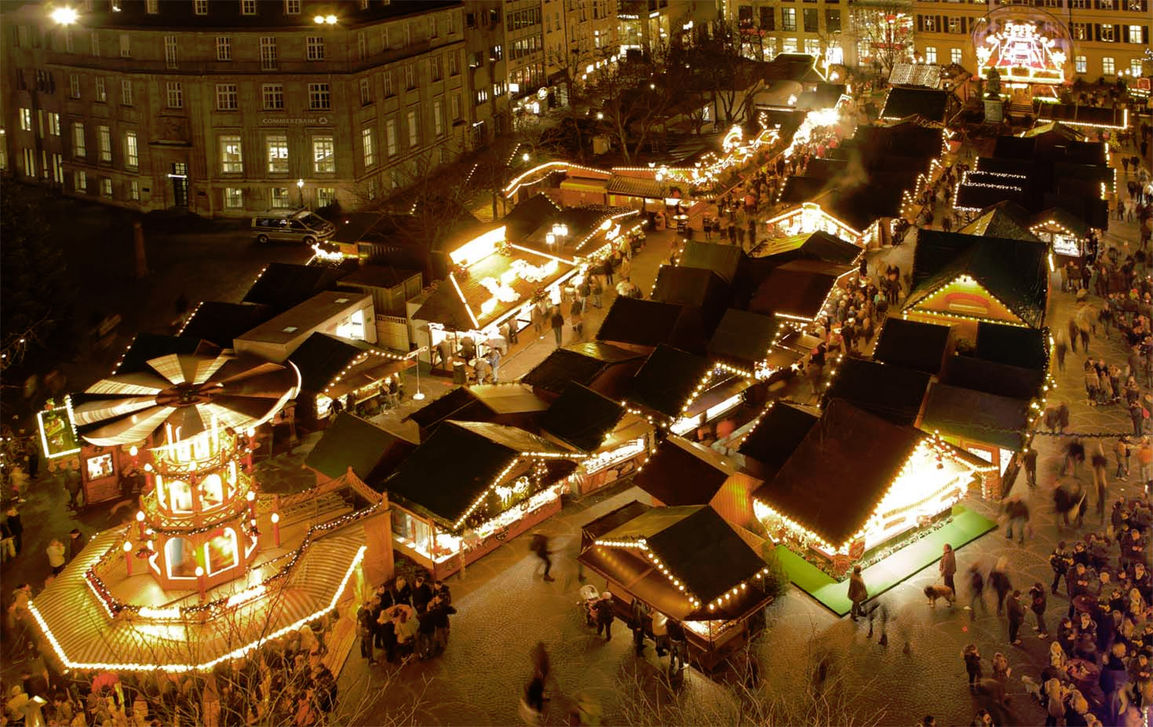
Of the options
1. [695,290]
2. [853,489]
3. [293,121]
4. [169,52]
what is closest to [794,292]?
[695,290]

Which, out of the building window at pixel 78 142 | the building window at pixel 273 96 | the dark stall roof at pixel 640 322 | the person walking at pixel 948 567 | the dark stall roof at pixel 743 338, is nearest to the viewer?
the person walking at pixel 948 567

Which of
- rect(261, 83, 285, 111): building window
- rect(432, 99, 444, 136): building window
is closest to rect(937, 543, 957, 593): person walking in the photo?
rect(261, 83, 285, 111): building window

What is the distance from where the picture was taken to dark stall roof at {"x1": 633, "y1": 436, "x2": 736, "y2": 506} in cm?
2234

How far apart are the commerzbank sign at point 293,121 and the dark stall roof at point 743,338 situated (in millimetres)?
23808

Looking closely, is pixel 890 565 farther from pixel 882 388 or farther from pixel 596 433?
pixel 596 433

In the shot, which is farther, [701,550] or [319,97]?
[319,97]

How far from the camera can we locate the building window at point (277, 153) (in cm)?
4744

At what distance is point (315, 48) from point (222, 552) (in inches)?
1227

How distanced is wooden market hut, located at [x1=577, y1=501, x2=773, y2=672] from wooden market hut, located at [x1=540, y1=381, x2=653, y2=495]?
4.61 meters

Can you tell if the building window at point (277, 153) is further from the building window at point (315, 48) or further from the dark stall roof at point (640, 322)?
the dark stall roof at point (640, 322)

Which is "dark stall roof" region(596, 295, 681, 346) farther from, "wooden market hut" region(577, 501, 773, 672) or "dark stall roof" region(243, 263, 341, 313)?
"wooden market hut" region(577, 501, 773, 672)

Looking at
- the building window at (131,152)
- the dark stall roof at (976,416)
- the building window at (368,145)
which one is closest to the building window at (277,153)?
the building window at (368,145)

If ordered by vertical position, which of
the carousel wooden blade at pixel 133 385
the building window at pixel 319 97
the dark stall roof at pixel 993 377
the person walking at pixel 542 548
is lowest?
the person walking at pixel 542 548

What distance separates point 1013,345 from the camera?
27.8 meters
